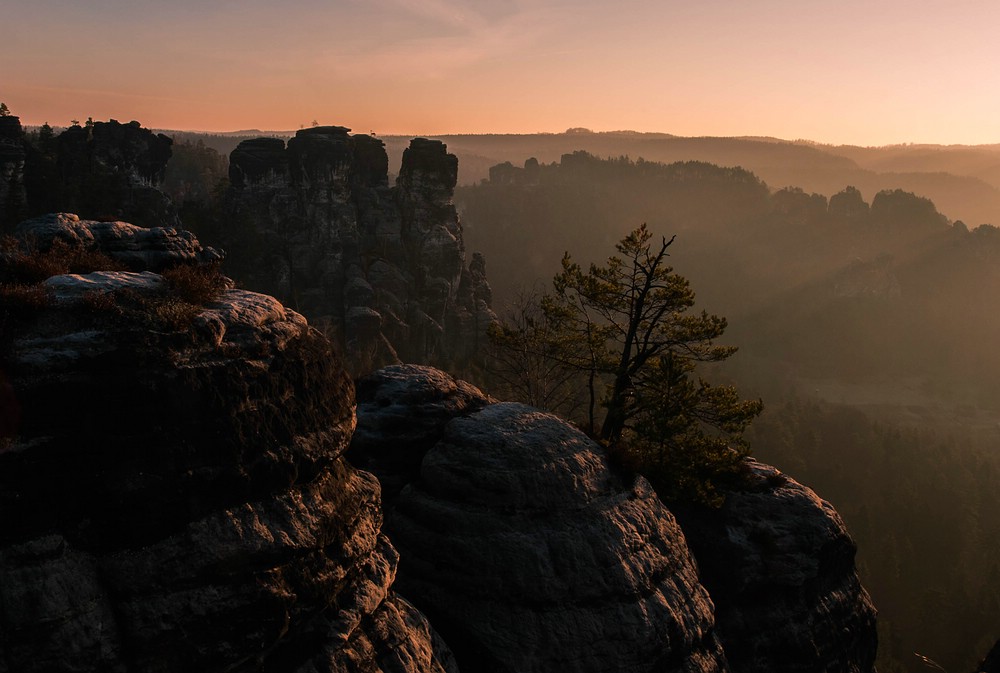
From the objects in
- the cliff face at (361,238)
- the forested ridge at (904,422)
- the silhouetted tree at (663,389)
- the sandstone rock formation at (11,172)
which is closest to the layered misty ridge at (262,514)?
the silhouetted tree at (663,389)

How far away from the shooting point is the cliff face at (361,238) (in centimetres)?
10162

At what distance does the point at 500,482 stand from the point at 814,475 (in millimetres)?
93897

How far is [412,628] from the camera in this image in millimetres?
13812

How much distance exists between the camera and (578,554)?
16766 mm

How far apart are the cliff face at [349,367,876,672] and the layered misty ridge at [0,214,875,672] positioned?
6 centimetres

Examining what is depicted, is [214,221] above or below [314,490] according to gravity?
below

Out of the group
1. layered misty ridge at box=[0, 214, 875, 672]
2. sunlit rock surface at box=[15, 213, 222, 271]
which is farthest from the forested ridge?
sunlit rock surface at box=[15, 213, 222, 271]

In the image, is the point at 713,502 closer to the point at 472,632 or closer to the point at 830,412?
the point at 472,632

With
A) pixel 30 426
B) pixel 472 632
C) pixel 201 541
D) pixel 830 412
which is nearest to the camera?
pixel 30 426

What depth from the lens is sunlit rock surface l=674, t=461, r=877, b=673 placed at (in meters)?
20.7

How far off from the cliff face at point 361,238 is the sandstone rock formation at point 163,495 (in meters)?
84.4

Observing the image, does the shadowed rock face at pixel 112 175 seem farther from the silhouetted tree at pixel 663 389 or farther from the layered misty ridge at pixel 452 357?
the silhouetted tree at pixel 663 389

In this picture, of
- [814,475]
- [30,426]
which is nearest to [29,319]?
[30,426]

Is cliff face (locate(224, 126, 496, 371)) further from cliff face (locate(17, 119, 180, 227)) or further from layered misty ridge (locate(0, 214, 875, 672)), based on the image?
layered misty ridge (locate(0, 214, 875, 672))
